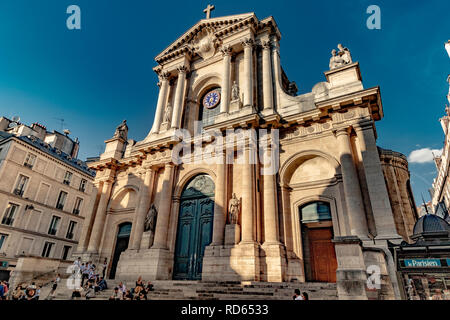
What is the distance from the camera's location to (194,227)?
42.5ft

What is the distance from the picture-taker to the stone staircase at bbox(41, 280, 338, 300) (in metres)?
7.53

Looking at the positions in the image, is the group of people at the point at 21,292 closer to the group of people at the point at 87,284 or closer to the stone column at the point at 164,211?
the group of people at the point at 87,284

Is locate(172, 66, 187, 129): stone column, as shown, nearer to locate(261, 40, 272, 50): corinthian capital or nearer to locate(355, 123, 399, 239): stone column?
locate(261, 40, 272, 50): corinthian capital

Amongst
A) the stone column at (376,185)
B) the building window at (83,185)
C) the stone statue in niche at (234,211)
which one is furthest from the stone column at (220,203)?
the building window at (83,185)

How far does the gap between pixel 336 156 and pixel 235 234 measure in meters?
5.11

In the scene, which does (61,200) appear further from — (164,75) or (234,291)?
(234,291)

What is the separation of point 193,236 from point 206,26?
1338cm

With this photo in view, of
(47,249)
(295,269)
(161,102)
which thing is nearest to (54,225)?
(47,249)

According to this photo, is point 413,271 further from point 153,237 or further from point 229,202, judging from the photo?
point 153,237

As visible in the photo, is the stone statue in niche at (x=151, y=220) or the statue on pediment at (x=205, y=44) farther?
the statue on pediment at (x=205, y=44)

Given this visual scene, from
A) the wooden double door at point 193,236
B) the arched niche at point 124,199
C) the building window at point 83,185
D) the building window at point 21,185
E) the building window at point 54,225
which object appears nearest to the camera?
the wooden double door at point 193,236

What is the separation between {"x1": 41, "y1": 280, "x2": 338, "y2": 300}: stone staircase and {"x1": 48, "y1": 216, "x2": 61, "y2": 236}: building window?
49.5 ft

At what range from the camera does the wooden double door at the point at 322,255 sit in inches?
425

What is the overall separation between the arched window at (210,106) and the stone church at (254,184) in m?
0.09
